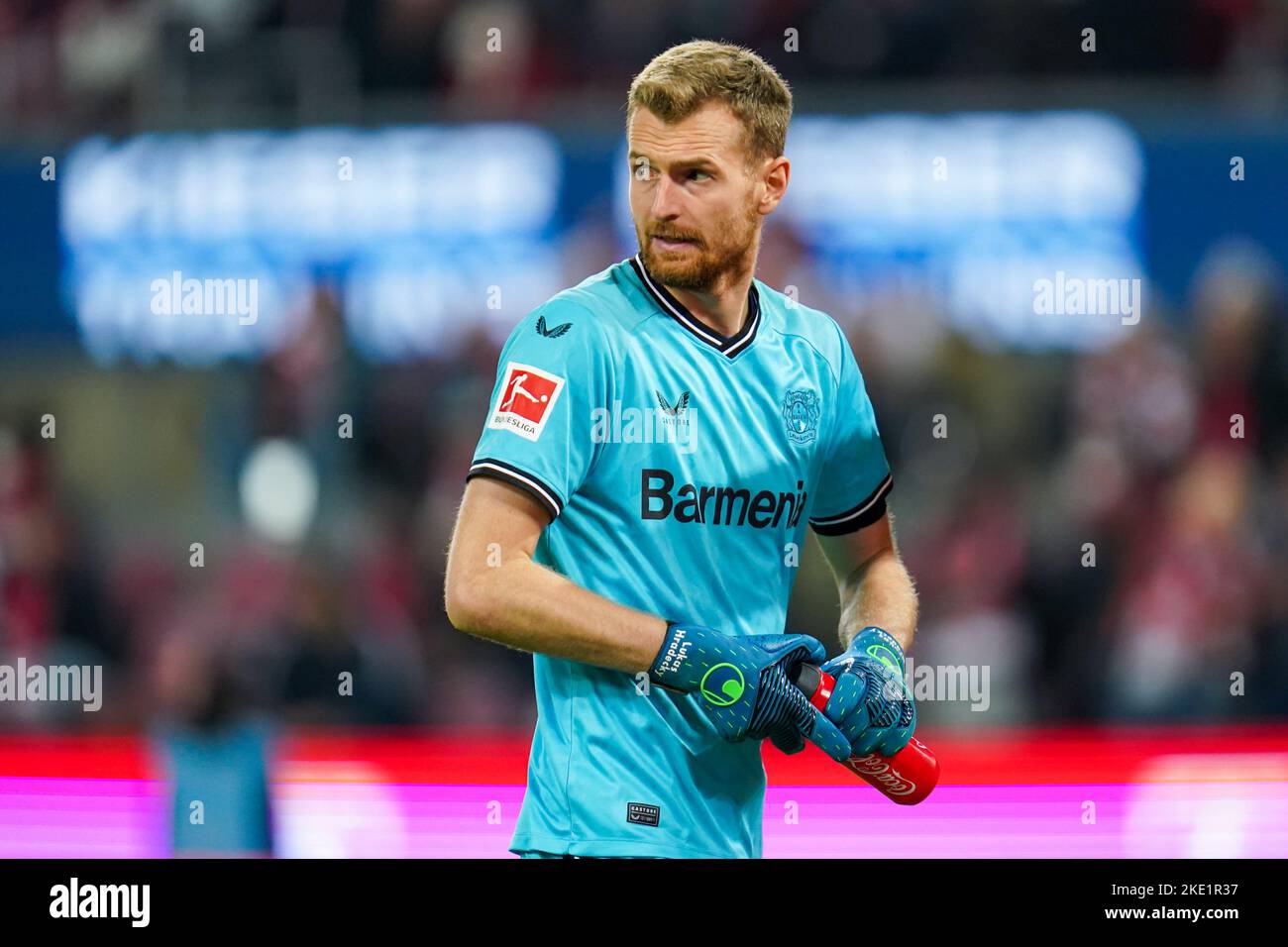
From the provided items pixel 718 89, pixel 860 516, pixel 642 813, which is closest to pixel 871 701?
pixel 642 813

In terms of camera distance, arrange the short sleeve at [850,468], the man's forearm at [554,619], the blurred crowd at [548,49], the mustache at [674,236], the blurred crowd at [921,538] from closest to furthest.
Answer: the man's forearm at [554,619] < the mustache at [674,236] < the short sleeve at [850,468] < the blurred crowd at [921,538] < the blurred crowd at [548,49]

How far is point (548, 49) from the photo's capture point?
994 cm

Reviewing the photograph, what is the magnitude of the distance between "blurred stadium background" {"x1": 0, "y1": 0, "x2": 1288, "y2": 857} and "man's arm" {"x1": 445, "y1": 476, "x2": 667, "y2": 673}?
12.8ft

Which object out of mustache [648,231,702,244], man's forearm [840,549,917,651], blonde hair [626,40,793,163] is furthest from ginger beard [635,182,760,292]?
man's forearm [840,549,917,651]

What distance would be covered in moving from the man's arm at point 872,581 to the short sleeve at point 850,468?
0.12 ft

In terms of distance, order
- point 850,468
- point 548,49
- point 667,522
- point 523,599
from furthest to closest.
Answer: point 548,49 → point 850,468 → point 667,522 → point 523,599

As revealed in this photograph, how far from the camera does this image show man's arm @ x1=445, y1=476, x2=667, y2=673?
3281 mm

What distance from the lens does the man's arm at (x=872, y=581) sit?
3.93m

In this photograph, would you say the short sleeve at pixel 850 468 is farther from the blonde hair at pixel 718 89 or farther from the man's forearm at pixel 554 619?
the man's forearm at pixel 554 619

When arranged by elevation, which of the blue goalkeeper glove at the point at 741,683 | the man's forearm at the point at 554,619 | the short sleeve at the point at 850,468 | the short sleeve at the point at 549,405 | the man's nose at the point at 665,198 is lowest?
the blue goalkeeper glove at the point at 741,683

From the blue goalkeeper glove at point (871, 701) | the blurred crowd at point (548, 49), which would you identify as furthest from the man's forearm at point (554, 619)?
the blurred crowd at point (548, 49)

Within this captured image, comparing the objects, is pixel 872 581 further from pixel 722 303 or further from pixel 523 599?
pixel 523 599

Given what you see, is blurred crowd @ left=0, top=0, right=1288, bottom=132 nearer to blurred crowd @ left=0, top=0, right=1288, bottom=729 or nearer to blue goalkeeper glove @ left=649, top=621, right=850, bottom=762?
blurred crowd @ left=0, top=0, right=1288, bottom=729

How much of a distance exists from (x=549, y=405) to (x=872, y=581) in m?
1.00
